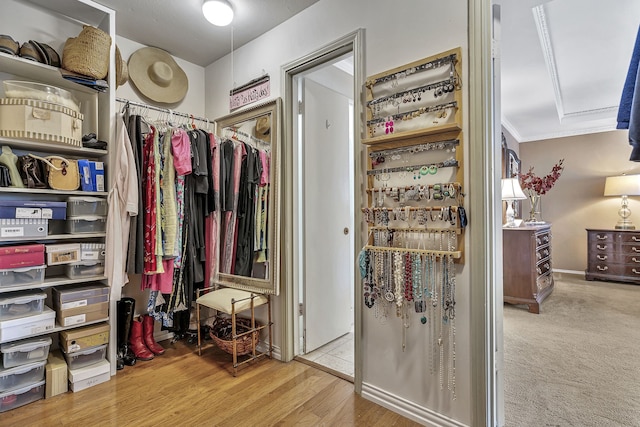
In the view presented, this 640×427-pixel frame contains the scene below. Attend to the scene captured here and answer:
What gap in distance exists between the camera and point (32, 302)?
1.90 m

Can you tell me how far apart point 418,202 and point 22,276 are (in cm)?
231

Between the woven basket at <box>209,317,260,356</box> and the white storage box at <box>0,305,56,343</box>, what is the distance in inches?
38.9

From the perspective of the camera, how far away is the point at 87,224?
210 cm

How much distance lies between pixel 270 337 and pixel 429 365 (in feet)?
4.05

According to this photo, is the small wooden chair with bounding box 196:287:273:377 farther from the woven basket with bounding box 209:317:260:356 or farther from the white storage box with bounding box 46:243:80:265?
the white storage box with bounding box 46:243:80:265

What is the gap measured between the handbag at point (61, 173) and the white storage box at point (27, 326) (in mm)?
766

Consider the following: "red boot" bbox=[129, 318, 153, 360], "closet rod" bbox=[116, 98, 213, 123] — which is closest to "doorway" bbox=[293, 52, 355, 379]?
"closet rod" bbox=[116, 98, 213, 123]

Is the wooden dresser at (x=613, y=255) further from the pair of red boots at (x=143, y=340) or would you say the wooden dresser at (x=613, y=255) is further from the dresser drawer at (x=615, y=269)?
the pair of red boots at (x=143, y=340)

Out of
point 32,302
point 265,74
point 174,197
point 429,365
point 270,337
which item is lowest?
point 270,337

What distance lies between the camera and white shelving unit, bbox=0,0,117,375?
197 cm

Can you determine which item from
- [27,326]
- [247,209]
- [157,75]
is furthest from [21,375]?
[157,75]

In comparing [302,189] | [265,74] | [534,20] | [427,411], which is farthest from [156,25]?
[427,411]

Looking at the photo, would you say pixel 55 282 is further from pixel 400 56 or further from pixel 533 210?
pixel 533 210

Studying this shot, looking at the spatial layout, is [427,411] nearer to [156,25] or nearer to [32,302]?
[32,302]
